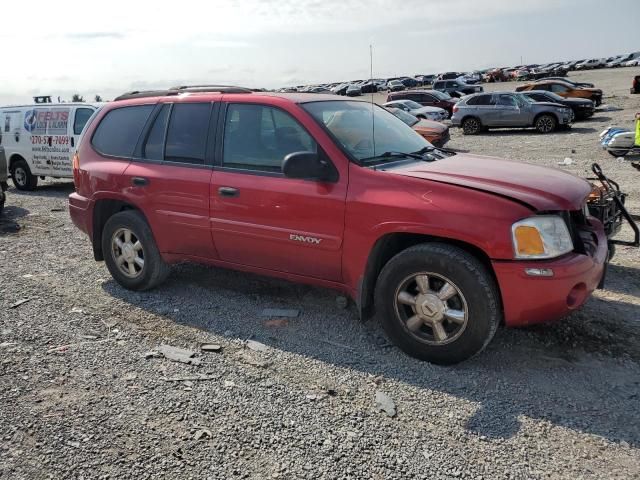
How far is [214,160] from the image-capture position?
4617 millimetres

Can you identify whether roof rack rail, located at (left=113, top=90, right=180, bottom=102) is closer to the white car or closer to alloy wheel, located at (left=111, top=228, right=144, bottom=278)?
alloy wheel, located at (left=111, top=228, right=144, bottom=278)

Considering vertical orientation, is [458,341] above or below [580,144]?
below

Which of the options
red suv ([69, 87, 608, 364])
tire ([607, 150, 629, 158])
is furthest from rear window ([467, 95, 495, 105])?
red suv ([69, 87, 608, 364])

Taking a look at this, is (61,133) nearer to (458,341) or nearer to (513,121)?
(458,341)

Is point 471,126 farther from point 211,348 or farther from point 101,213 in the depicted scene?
point 211,348

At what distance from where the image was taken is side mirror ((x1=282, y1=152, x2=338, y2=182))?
3881 millimetres

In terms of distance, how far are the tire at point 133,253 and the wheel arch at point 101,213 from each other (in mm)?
166

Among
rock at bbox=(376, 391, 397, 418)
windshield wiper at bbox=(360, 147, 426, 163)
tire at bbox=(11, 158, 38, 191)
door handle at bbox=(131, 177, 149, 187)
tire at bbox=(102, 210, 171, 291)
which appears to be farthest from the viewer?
tire at bbox=(11, 158, 38, 191)

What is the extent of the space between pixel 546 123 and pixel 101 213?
18498mm

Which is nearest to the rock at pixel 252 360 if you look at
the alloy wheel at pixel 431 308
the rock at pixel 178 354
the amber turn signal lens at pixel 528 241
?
the rock at pixel 178 354

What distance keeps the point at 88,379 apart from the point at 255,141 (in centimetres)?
213

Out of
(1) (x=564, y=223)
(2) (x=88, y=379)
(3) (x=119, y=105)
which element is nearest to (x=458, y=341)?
(1) (x=564, y=223)

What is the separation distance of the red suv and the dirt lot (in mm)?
387

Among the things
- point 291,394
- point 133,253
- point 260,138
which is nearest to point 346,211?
point 260,138
